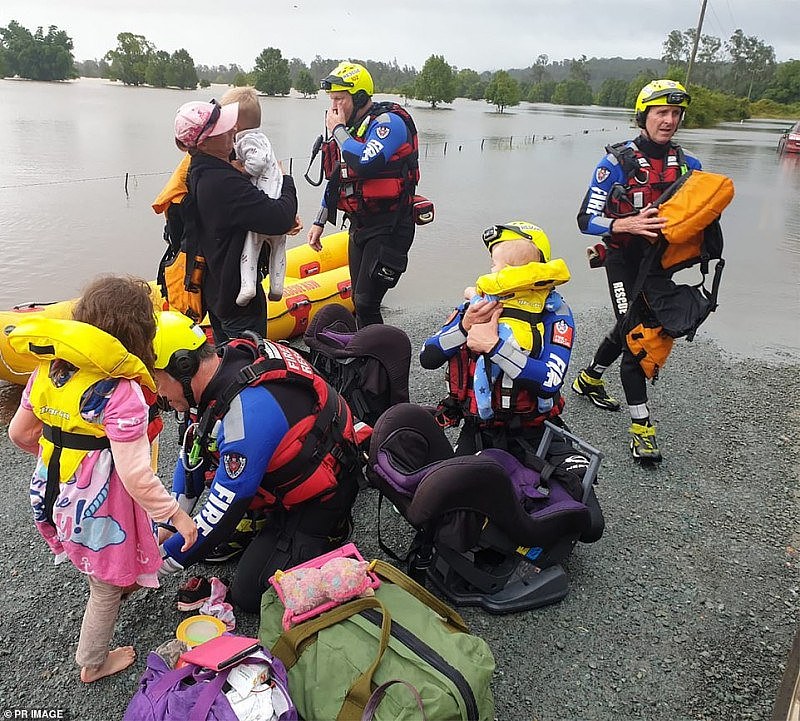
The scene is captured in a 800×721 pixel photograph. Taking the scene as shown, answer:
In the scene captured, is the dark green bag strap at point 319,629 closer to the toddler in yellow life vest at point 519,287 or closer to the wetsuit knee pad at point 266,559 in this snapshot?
the wetsuit knee pad at point 266,559

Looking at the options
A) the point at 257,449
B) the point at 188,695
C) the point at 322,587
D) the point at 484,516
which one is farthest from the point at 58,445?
the point at 484,516

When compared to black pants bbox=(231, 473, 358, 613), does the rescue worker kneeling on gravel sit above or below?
above

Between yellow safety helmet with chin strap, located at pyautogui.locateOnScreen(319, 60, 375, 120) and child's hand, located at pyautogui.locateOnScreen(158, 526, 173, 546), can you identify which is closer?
child's hand, located at pyautogui.locateOnScreen(158, 526, 173, 546)

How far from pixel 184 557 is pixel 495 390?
146 centimetres

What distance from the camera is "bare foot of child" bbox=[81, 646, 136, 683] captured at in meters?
2.23

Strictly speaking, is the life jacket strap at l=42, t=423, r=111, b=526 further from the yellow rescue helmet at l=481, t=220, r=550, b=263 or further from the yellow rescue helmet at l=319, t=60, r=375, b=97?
the yellow rescue helmet at l=319, t=60, r=375, b=97

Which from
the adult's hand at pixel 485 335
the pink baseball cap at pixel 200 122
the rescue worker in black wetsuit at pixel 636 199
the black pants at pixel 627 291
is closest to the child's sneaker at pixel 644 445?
the rescue worker in black wetsuit at pixel 636 199

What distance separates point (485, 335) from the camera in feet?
8.80

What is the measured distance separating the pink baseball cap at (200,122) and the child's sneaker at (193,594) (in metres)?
2.14

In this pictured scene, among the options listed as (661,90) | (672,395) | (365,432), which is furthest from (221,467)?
(672,395)

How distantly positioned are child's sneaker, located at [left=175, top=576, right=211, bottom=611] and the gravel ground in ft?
0.18

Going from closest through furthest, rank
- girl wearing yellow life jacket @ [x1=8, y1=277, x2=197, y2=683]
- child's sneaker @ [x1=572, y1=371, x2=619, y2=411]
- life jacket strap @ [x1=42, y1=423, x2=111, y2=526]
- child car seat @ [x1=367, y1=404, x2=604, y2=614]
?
girl wearing yellow life jacket @ [x1=8, y1=277, x2=197, y2=683] → life jacket strap @ [x1=42, y1=423, x2=111, y2=526] → child car seat @ [x1=367, y1=404, x2=604, y2=614] → child's sneaker @ [x1=572, y1=371, x2=619, y2=411]

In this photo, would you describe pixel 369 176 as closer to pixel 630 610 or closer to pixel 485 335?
pixel 485 335

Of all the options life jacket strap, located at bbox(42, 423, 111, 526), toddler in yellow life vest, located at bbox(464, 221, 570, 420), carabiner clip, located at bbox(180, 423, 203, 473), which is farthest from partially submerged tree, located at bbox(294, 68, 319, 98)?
life jacket strap, located at bbox(42, 423, 111, 526)
